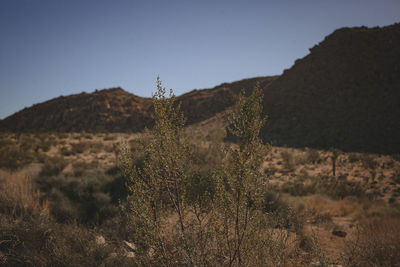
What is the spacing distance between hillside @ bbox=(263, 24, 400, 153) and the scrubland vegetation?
13158 millimetres

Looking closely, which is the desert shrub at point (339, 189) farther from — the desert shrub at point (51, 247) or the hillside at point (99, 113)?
the hillside at point (99, 113)

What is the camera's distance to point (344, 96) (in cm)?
2794

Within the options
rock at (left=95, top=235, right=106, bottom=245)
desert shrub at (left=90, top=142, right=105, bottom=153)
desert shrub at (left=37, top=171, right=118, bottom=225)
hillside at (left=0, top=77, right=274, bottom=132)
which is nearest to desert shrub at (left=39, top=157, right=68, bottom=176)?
desert shrub at (left=37, top=171, right=118, bottom=225)

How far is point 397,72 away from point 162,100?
36.4 meters

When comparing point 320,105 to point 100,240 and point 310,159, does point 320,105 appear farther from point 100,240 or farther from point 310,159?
point 100,240

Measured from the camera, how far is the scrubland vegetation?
2.45 metres

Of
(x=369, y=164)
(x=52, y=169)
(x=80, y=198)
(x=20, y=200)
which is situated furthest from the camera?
(x=369, y=164)

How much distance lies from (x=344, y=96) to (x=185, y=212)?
32692 mm

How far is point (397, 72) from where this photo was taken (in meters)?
26.6

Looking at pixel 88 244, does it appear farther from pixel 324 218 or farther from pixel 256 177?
pixel 324 218

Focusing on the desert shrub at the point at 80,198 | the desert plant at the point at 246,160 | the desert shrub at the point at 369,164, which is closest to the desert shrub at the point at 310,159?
the desert shrub at the point at 369,164

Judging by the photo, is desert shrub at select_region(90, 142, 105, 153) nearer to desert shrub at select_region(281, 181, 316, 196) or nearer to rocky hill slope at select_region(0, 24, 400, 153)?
desert shrub at select_region(281, 181, 316, 196)

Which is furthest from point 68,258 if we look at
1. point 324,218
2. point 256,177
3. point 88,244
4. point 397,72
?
point 397,72

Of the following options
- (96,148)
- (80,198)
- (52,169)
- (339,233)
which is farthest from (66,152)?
(339,233)
